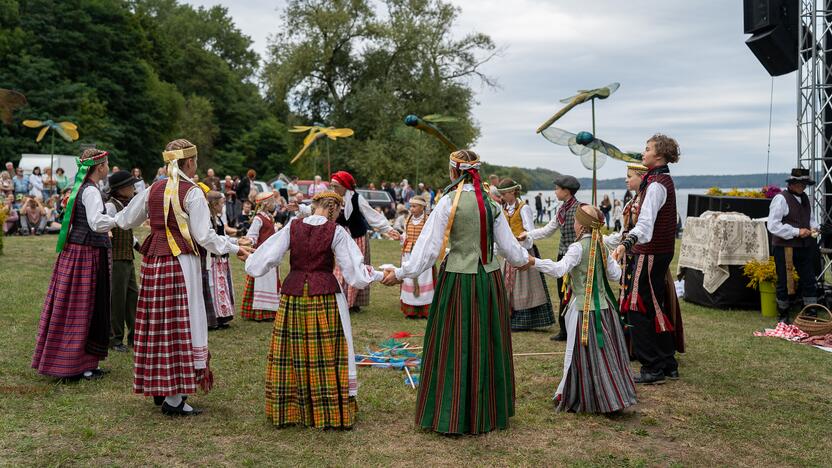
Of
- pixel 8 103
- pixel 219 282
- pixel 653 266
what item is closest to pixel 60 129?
pixel 219 282

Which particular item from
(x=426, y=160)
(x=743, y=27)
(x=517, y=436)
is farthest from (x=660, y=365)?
(x=426, y=160)

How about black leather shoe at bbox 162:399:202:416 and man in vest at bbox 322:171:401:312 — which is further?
man in vest at bbox 322:171:401:312

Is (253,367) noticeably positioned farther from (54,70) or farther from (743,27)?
(54,70)

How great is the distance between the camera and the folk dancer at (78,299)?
5.58 m

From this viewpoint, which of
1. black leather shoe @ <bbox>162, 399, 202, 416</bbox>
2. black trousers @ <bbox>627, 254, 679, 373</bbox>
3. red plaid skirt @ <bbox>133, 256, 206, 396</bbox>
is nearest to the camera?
red plaid skirt @ <bbox>133, 256, 206, 396</bbox>

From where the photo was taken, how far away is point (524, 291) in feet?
26.8

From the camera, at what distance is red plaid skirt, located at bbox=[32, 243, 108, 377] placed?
5570 mm

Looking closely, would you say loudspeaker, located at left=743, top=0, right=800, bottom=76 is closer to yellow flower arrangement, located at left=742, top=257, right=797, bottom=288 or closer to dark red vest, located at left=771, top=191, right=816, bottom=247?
dark red vest, located at left=771, top=191, right=816, bottom=247

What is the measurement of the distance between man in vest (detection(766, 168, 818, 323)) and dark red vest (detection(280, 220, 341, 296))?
19.8 feet

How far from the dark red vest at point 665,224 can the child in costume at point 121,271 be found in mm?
4435

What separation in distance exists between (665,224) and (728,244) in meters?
4.08

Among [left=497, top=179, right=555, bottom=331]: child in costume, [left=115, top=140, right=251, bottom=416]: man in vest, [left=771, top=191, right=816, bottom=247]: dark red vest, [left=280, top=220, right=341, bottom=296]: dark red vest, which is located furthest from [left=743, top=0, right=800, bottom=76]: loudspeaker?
[left=115, top=140, right=251, bottom=416]: man in vest

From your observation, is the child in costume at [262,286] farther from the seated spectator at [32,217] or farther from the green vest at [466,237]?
the seated spectator at [32,217]

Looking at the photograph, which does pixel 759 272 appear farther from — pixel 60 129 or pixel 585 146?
pixel 60 129
